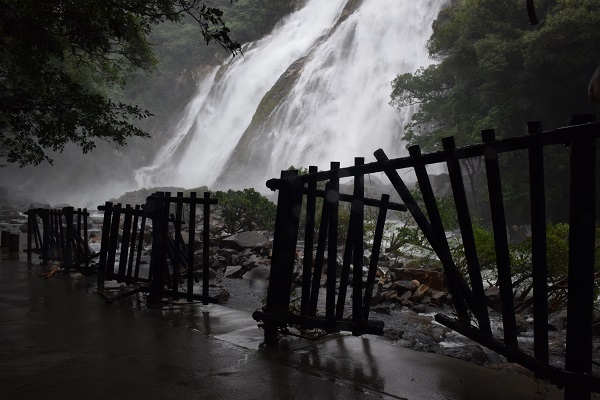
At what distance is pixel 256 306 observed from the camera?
26.2 feet

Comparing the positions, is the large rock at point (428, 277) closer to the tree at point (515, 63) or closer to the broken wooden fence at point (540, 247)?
the broken wooden fence at point (540, 247)

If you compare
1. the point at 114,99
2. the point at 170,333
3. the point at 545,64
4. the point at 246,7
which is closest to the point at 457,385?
the point at 170,333

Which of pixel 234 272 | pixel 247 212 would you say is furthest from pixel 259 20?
pixel 234 272

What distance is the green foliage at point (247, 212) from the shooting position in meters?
17.5

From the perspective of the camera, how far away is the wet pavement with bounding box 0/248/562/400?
2.69 metres

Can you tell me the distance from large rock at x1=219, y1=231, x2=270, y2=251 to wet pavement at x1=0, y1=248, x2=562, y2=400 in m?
8.74

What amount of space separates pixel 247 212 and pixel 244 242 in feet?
12.8

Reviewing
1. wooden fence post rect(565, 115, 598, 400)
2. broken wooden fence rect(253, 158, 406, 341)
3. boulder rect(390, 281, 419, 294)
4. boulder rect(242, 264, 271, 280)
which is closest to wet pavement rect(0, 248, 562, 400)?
broken wooden fence rect(253, 158, 406, 341)

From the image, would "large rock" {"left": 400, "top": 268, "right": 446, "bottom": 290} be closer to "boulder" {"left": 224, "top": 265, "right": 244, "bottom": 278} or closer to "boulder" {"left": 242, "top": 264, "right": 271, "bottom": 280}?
"boulder" {"left": 242, "top": 264, "right": 271, "bottom": 280}

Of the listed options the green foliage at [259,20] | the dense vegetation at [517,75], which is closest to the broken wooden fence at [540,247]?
the dense vegetation at [517,75]

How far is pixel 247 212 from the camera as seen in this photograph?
58.2 ft

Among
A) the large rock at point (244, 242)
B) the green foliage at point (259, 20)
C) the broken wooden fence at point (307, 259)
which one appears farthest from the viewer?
the green foliage at point (259, 20)

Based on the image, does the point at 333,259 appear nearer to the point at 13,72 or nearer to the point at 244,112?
the point at 13,72

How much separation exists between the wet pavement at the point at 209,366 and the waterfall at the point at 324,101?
25.6 metres
